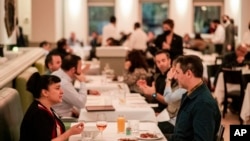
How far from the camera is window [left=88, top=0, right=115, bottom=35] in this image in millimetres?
21703

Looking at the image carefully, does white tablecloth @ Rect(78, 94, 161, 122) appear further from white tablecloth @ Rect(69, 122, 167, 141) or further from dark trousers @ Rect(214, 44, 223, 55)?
dark trousers @ Rect(214, 44, 223, 55)

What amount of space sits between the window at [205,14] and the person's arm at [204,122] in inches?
725

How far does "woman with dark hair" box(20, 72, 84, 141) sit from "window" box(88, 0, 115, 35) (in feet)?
57.8

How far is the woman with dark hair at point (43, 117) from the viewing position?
12.3ft

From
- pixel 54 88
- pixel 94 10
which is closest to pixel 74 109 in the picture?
pixel 54 88

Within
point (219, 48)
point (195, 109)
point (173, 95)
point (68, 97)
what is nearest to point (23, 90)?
point (68, 97)

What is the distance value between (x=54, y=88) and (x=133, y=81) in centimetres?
342

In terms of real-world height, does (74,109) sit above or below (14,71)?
below

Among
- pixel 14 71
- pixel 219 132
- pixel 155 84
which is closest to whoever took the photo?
pixel 219 132

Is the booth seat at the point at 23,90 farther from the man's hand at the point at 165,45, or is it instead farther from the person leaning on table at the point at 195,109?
the man's hand at the point at 165,45

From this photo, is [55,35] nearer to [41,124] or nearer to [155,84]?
[155,84]

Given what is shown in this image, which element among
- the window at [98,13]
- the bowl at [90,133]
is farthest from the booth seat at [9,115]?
the window at [98,13]

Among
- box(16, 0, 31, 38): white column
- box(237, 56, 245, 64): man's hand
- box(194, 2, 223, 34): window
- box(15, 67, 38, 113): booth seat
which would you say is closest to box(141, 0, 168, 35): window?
box(194, 2, 223, 34): window

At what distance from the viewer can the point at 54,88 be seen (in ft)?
13.6
